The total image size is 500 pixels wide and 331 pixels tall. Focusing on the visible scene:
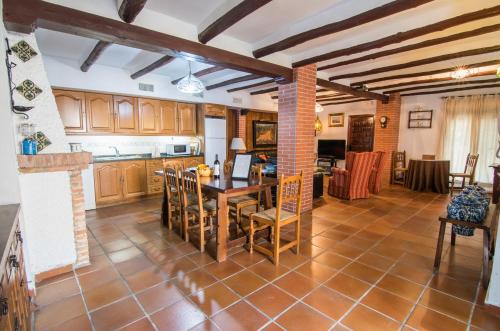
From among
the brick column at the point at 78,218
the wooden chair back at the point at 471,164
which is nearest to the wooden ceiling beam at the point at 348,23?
the brick column at the point at 78,218

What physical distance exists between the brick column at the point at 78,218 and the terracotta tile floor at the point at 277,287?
122 mm

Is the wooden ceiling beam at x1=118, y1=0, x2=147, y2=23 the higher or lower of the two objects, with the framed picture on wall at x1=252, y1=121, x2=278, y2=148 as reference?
higher

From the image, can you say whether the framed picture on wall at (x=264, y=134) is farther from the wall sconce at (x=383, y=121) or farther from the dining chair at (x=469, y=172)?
the dining chair at (x=469, y=172)

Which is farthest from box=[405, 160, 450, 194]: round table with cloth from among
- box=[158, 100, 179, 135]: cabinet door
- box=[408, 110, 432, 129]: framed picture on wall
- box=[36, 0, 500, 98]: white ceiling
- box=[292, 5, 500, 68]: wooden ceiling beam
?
box=[158, 100, 179, 135]: cabinet door

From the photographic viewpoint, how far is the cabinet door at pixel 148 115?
5.09 m

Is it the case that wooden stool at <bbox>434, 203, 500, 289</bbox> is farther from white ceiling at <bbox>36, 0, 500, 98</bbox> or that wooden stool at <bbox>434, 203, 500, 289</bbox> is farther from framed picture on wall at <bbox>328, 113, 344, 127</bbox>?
framed picture on wall at <bbox>328, 113, 344, 127</bbox>

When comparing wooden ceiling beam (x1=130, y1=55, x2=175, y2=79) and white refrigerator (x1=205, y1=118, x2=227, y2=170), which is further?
white refrigerator (x1=205, y1=118, x2=227, y2=170)

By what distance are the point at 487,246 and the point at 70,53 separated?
5.71 meters

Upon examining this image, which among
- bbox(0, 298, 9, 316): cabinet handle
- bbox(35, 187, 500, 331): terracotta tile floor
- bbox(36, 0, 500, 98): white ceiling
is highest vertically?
bbox(36, 0, 500, 98): white ceiling

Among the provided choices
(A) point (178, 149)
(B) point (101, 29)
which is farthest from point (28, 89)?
(A) point (178, 149)

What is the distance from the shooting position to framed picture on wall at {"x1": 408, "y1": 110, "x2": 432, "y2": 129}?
21.8 ft

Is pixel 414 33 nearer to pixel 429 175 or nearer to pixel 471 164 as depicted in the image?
pixel 429 175

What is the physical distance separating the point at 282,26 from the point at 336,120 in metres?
6.28

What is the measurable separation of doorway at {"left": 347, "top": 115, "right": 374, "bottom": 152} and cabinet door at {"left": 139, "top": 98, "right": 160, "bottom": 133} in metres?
6.20
